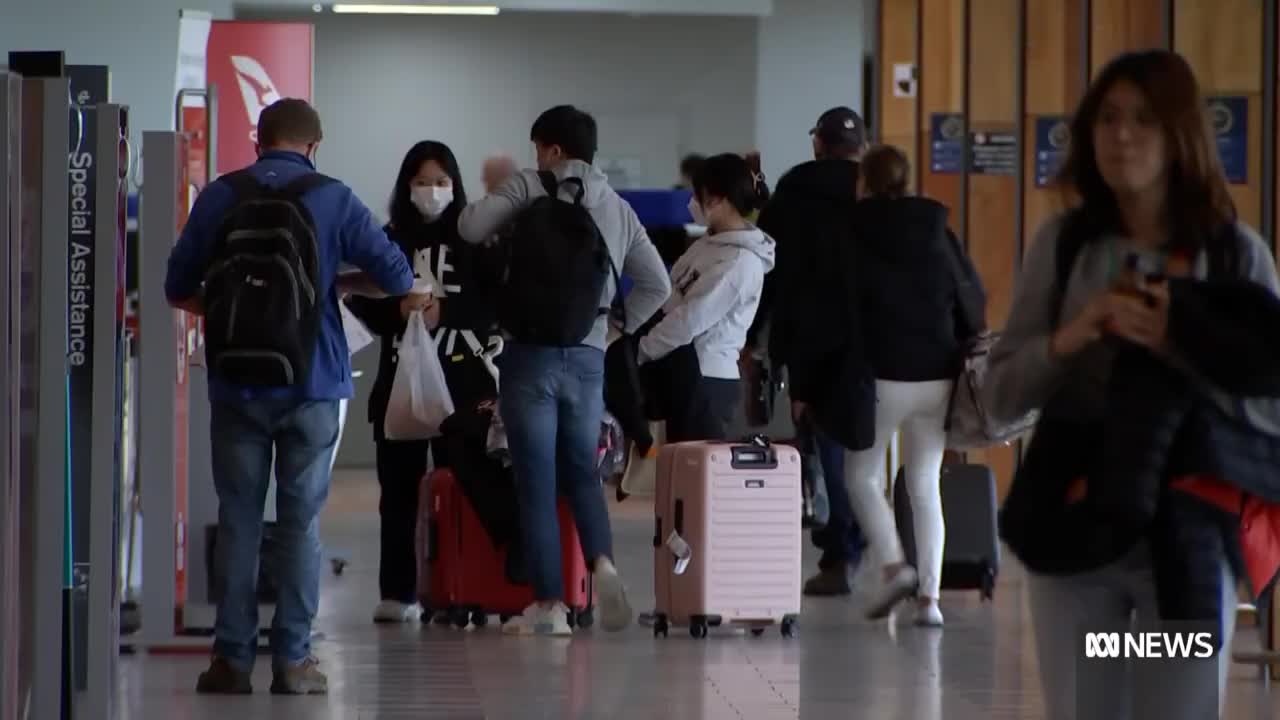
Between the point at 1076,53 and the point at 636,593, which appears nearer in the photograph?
the point at 636,593

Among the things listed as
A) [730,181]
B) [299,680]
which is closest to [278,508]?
[299,680]

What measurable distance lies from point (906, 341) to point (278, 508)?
2.57 metres

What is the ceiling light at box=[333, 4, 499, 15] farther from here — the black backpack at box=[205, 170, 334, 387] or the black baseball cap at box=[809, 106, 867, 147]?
the black backpack at box=[205, 170, 334, 387]

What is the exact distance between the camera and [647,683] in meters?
6.56

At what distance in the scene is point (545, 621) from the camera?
7574 millimetres

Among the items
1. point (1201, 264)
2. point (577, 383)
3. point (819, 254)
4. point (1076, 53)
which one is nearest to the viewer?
point (1201, 264)

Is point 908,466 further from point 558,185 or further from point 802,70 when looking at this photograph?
point 802,70

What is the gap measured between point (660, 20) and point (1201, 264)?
621 inches

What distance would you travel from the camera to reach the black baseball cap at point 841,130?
8359 millimetres

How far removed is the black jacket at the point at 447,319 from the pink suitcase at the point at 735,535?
2.57 feet

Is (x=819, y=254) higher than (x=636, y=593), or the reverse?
(x=819, y=254)

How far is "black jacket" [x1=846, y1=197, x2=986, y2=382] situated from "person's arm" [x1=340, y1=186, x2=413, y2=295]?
2.24 meters

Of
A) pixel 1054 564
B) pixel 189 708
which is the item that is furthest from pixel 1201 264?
pixel 189 708

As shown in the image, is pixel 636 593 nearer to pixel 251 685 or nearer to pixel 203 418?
pixel 203 418
